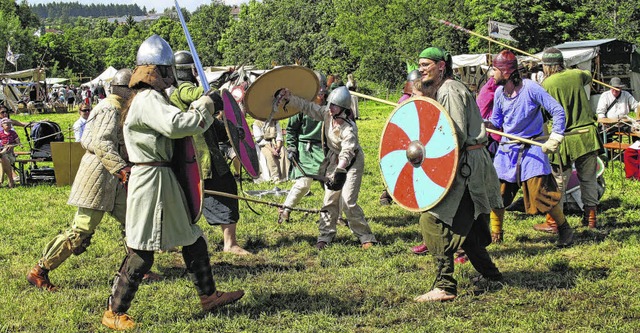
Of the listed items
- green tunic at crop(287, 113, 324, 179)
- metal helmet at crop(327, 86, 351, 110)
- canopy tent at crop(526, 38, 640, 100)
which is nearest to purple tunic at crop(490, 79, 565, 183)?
metal helmet at crop(327, 86, 351, 110)

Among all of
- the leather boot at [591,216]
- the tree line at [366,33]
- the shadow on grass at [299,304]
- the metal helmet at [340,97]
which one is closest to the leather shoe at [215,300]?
the shadow on grass at [299,304]

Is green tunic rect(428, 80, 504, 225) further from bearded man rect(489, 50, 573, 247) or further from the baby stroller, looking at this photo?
the baby stroller

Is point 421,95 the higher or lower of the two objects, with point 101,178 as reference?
higher

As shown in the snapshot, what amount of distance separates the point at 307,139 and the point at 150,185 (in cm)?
319

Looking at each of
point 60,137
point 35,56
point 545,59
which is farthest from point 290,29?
point 545,59

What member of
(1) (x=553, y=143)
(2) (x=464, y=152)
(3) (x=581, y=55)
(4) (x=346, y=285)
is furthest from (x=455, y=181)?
(3) (x=581, y=55)

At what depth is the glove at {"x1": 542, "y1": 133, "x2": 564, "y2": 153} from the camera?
555 centimetres

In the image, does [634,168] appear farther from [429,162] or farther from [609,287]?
[429,162]

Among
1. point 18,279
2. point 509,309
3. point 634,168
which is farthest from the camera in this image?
point 634,168

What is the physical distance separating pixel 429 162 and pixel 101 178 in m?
2.28

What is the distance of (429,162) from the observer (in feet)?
15.2

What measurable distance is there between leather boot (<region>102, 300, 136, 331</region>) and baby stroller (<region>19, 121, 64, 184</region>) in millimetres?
7398

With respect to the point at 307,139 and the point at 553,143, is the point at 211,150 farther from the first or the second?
the point at 553,143

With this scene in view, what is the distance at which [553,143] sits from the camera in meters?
5.56
